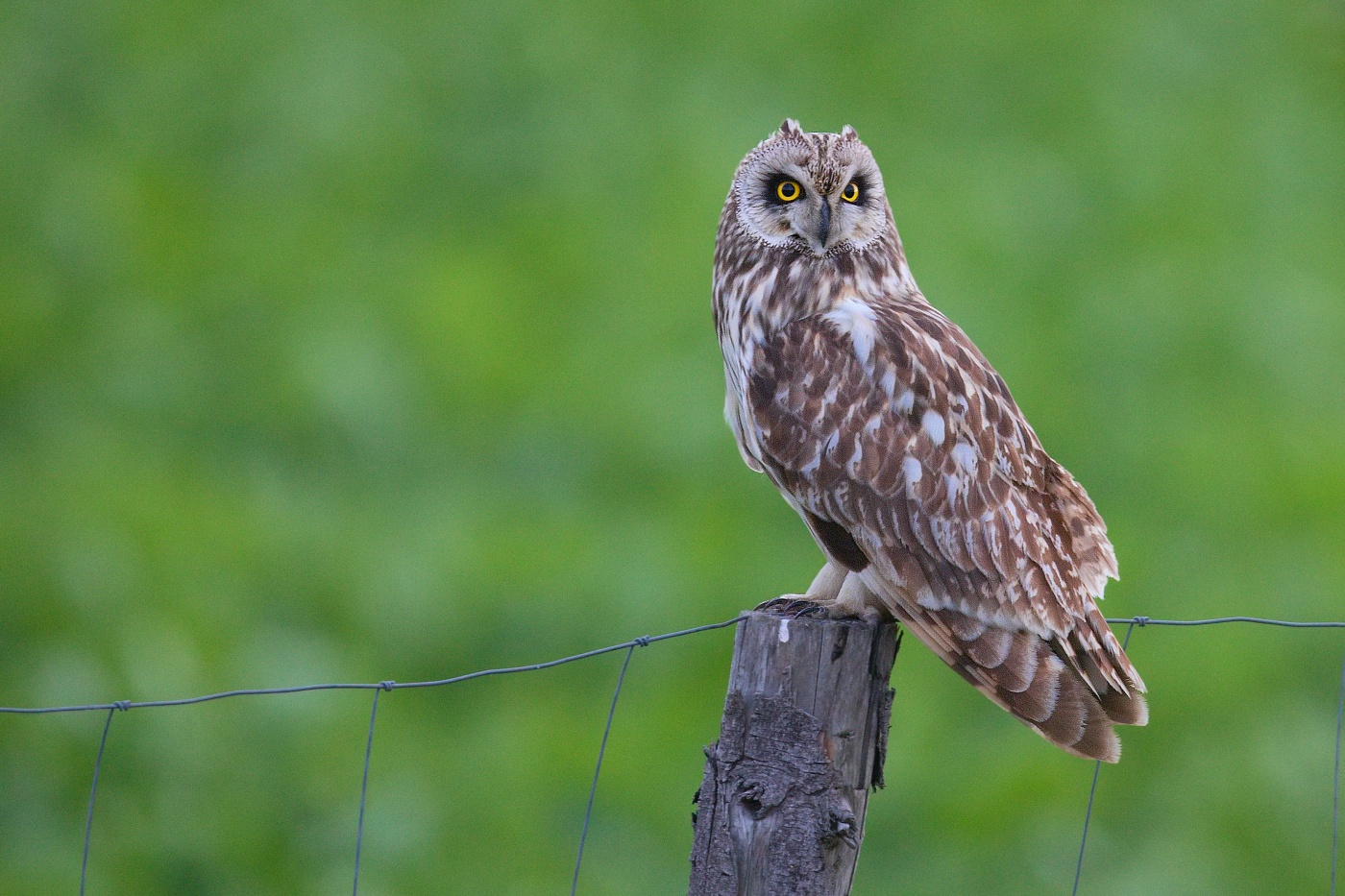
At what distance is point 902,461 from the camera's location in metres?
3.33

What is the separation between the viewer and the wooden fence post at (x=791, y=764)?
2.50m

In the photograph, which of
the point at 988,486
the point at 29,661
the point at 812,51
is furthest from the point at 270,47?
the point at 988,486

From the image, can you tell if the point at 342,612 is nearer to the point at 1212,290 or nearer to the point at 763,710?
the point at 763,710

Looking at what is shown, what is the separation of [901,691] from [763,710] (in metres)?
3.65

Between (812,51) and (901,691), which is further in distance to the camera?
(812,51)

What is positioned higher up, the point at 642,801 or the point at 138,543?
the point at 138,543

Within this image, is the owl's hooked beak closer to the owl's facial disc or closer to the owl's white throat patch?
the owl's facial disc

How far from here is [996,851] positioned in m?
5.39

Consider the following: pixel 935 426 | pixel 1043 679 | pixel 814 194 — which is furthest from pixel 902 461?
pixel 814 194

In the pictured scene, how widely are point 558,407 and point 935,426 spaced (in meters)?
4.79

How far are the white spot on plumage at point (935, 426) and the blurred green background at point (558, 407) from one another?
2.45m

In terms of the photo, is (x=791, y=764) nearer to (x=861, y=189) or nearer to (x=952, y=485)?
(x=952, y=485)

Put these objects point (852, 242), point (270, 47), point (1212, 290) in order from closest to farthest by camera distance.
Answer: point (852, 242) < point (1212, 290) < point (270, 47)

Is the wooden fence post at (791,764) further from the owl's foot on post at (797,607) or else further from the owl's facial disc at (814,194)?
the owl's facial disc at (814,194)
